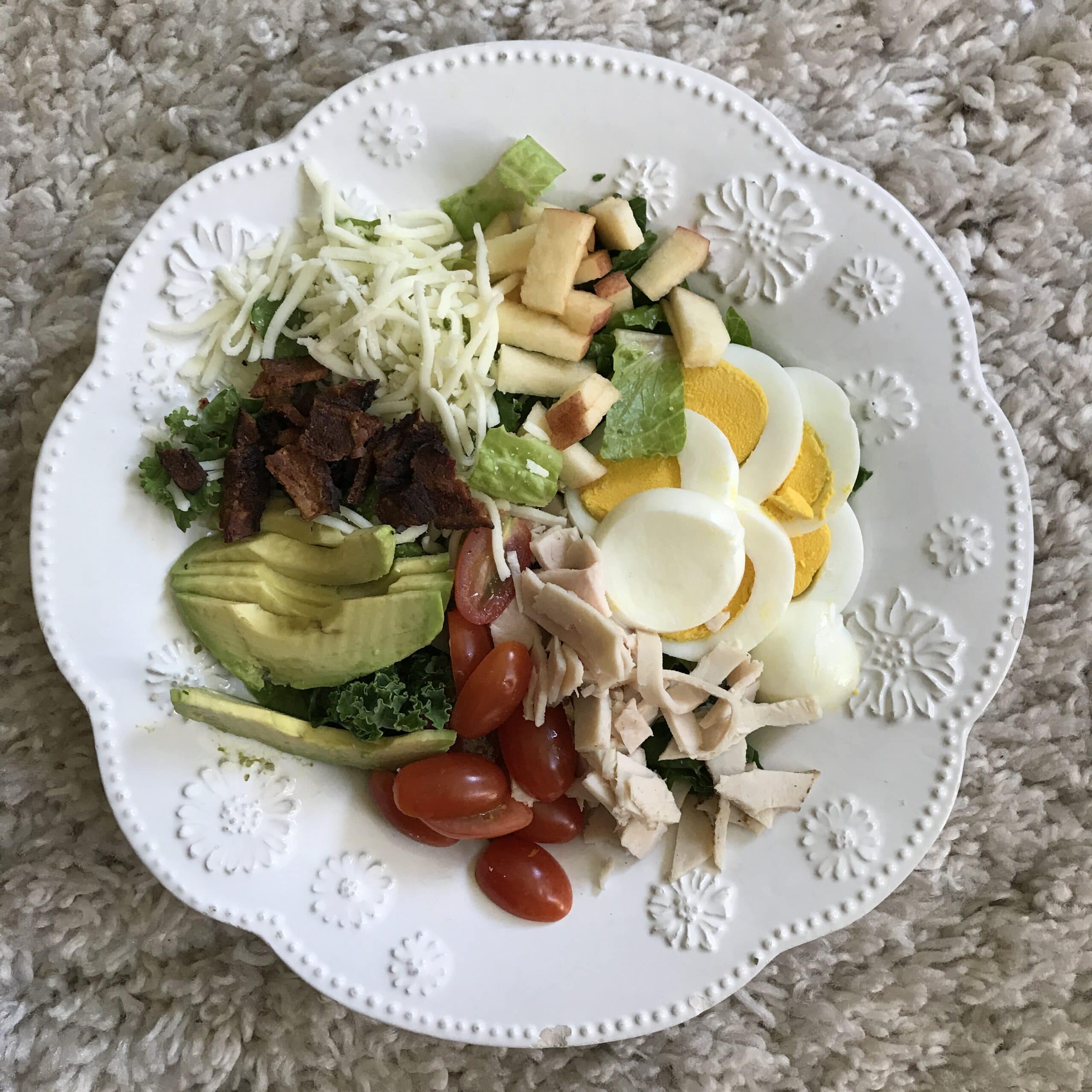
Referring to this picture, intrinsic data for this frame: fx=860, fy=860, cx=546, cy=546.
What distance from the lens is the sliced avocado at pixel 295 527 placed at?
1.86m

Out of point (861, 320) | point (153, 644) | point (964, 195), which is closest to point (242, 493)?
point (153, 644)

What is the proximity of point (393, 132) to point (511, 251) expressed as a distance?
347mm

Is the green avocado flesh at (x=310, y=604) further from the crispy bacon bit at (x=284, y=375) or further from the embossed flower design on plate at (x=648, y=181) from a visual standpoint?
the embossed flower design on plate at (x=648, y=181)

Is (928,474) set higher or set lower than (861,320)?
lower

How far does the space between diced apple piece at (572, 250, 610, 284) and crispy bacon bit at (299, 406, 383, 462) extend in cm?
57

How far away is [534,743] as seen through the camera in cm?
196

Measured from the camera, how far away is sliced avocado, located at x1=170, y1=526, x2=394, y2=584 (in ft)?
6.02

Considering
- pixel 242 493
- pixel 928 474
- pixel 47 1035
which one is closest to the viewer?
pixel 242 493

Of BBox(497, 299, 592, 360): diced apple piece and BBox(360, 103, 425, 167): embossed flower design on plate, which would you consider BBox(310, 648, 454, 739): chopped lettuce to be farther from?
BBox(360, 103, 425, 167): embossed flower design on plate

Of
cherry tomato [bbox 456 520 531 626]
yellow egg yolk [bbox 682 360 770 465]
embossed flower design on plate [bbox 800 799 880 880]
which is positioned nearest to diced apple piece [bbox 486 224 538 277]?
yellow egg yolk [bbox 682 360 770 465]

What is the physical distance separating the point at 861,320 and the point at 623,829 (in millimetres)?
1279

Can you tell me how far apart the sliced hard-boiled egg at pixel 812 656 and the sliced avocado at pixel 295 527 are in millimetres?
1019

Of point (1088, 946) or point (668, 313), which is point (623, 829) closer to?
point (668, 313)

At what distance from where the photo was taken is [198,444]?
1.87 metres
